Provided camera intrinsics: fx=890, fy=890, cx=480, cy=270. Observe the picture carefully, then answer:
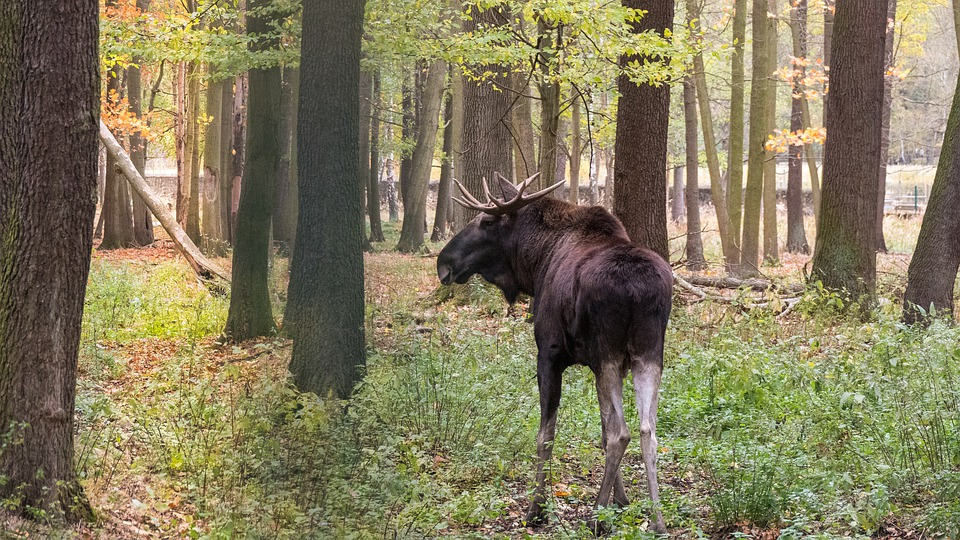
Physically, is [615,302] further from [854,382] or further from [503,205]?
[854,382]

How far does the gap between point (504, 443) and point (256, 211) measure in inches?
264

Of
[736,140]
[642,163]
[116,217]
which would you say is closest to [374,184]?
[116,217]

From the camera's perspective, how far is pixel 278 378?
9.35 m

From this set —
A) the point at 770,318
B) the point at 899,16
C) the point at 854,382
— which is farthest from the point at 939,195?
the point at 899,16

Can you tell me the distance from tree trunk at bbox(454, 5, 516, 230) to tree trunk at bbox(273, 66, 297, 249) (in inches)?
178

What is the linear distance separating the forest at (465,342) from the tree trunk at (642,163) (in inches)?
1.9

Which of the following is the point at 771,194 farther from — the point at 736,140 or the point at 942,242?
the point at 942,242

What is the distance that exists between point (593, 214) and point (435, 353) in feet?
11.8

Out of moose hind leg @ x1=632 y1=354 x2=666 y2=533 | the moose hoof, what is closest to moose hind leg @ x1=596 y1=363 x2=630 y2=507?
moose hind leg @ x1=632 y1=354 x2=666 y2=533

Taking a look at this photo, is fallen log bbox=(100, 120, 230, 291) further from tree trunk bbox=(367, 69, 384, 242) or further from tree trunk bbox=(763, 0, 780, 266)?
tree trunk bbox=(367, 69, 384, 242)

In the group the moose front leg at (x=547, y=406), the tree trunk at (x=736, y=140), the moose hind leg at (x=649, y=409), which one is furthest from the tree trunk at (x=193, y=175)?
the moose hind leg at (x=649, y=409)

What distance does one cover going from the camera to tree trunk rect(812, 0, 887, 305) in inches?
540

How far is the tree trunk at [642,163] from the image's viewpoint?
38.9ft

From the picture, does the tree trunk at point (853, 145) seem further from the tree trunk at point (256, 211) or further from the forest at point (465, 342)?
the tree trunk at point (256, 211)
